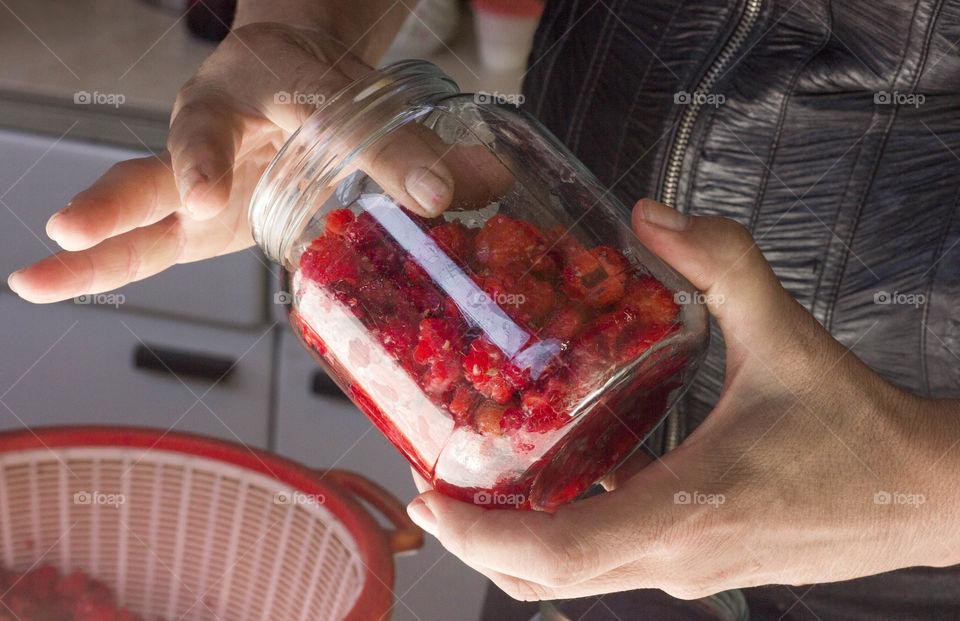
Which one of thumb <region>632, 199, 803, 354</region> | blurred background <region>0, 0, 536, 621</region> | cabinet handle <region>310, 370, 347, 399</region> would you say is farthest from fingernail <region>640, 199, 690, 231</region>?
cabinet handle <region>310, 370, 347, 399</region>

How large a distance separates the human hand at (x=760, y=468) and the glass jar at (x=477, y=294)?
0.02 m

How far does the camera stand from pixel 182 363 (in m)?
1.04

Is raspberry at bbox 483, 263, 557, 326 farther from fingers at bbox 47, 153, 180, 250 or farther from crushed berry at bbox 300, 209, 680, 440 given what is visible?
fingers at bbox 47, 153, 180, 250

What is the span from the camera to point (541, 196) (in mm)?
486

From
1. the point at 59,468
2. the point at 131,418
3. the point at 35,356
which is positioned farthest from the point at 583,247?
the point at 35,356

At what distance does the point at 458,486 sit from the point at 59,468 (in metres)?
0.46

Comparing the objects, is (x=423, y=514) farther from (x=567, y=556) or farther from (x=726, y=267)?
(x=726, y=267)

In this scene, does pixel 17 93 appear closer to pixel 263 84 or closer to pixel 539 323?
pixel 263 84

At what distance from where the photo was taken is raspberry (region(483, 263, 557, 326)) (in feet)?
1.33

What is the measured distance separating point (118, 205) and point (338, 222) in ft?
0.60

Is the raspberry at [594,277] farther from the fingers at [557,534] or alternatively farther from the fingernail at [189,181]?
the fingernail at [189,181]

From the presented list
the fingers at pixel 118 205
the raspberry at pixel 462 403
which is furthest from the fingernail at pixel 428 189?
the fingers at pixel 118 205

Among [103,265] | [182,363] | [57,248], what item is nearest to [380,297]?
[103,265]

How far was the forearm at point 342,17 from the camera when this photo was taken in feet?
2.18
